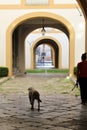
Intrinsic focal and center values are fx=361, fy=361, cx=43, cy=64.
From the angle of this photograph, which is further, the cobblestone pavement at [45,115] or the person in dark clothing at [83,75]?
the person in dark clothing at [83,75]

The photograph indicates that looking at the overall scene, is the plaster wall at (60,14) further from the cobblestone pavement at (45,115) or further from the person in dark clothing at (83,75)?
the person in dark clothing at (83,75)

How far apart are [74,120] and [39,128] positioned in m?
→ 1.15

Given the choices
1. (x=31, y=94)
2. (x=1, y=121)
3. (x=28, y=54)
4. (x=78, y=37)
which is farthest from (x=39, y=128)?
Answer: (x=28, y=54)

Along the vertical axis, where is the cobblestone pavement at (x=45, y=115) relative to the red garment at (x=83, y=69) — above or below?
below

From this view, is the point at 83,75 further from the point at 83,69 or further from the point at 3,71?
the point at 3,71

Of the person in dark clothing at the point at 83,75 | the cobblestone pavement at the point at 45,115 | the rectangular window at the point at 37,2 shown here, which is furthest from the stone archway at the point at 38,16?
the person in dark clothing at the point at 83,75

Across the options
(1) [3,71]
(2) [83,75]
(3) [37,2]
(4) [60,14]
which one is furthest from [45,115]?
(3) [37,2]

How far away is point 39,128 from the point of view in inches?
262

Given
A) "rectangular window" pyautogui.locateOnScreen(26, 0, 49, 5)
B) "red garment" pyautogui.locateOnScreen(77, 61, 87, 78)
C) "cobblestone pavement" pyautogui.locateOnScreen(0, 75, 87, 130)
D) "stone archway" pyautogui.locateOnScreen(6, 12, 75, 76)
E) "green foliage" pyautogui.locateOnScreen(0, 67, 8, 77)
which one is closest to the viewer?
"cobblestone pavement" pyautogui.locateOnScreen(0, 75, 87, 130)

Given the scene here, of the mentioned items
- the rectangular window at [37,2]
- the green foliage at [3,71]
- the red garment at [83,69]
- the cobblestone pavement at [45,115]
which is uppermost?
the rectangular window at [37,2]

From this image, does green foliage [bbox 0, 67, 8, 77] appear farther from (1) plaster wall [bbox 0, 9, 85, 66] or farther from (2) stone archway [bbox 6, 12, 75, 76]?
(1) plaster wall [bbox 0, 9, 85, 66]

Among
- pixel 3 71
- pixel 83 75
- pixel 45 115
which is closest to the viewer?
pixel 45 115

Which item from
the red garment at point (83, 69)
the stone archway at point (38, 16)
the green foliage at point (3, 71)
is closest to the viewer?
the red garment at point (83, 69)

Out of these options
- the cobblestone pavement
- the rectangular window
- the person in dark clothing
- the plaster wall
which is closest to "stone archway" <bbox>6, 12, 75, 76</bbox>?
the plaster wall
